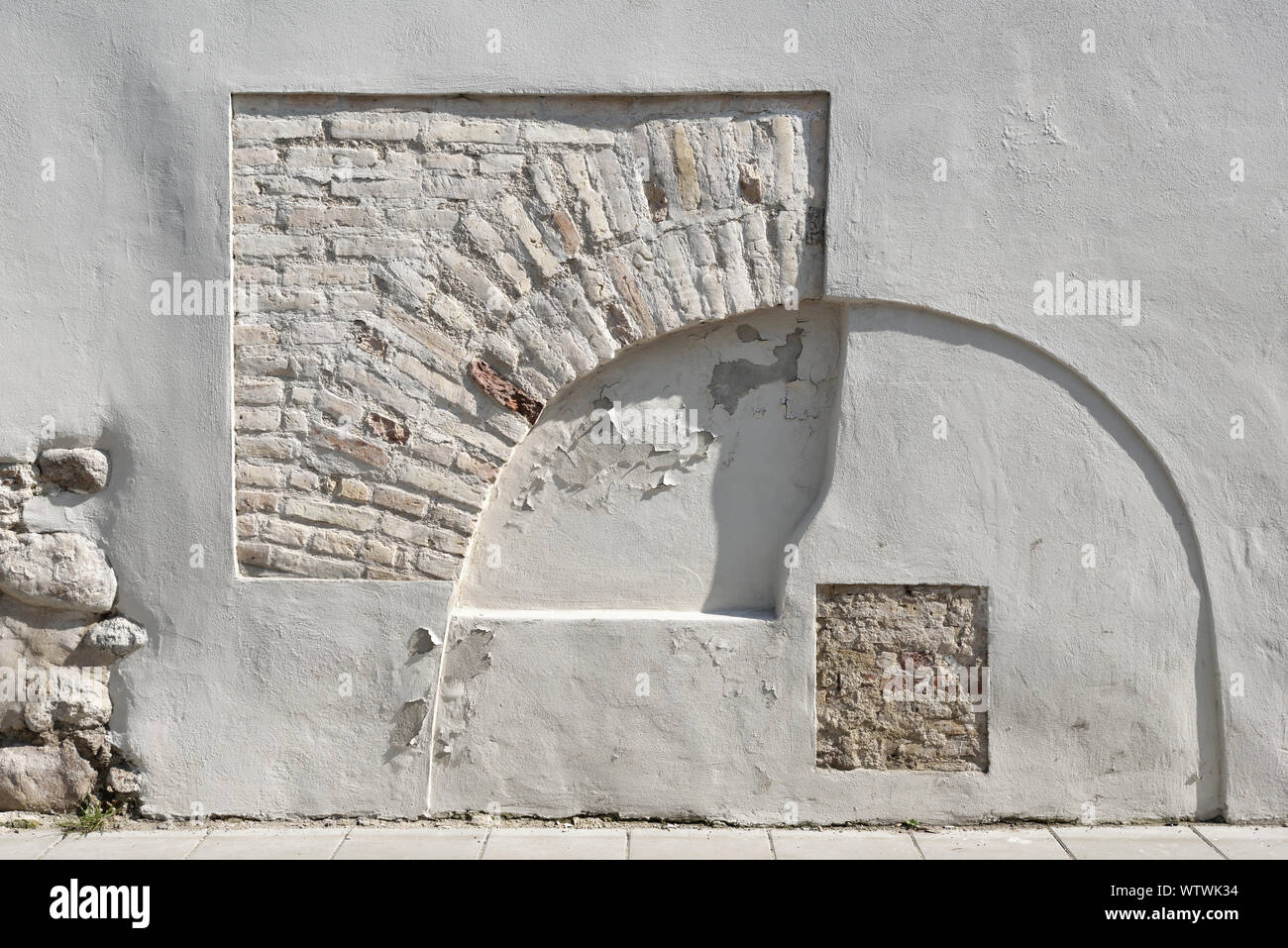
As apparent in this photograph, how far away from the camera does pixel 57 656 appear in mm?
4066

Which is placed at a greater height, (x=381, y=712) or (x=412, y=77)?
(x=412, y=77)

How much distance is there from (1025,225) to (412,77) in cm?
225

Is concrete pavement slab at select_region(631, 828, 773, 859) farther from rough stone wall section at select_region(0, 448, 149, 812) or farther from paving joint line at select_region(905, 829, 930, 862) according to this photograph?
rough stone wall section at select_region(0, 448, 149, 812)

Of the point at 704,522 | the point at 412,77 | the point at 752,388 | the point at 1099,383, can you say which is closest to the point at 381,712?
the point at 704,522

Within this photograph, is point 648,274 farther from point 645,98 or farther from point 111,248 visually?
point 111,248

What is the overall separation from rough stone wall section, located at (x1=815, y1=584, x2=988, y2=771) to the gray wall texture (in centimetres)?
7

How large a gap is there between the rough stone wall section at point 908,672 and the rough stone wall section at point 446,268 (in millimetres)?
1179

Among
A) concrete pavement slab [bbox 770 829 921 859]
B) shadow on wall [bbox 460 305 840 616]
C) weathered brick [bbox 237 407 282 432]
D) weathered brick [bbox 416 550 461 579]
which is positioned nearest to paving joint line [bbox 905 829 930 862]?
concrete pavement slab [bbox 770 829 921 859]

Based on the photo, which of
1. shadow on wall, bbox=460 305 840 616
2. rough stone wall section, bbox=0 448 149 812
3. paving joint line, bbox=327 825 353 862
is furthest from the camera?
shadow on wall, bbox=460 305 840 616

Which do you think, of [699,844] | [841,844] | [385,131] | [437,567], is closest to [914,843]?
[841,844]

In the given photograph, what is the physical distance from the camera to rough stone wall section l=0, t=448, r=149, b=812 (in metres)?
4.04

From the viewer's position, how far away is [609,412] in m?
4.23

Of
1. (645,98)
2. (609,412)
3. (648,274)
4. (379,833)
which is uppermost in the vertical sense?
(645,98)

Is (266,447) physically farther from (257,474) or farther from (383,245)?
(383,245)
